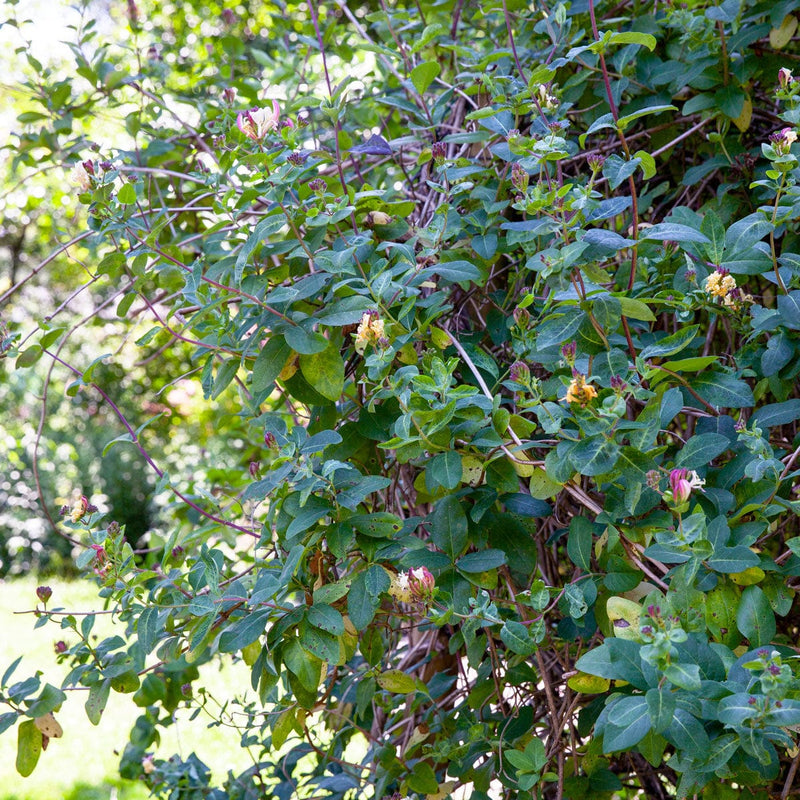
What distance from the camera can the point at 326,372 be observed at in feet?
4.00

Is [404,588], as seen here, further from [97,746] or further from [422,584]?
[97,746]

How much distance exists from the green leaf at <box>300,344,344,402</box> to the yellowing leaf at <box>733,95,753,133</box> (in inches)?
32.6

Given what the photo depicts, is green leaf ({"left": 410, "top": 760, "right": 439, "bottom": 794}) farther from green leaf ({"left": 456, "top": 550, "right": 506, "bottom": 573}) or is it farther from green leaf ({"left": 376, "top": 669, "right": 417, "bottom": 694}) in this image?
green leaf ({"left": 456, "top": 550, "right": 506, "bottom": 573})

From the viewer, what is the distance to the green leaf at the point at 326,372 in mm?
1208

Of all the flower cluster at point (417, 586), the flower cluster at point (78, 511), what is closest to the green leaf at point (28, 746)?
the flower cluster at point (78, 511)

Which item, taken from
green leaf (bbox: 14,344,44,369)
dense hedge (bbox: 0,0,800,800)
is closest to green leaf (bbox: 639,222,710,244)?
dense hedge (bbox: 0,0,800,800)

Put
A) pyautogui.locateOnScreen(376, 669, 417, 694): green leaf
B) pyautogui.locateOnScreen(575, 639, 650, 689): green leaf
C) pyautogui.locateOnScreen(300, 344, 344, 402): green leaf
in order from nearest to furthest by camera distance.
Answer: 1. pyautogui.locateOnScreen(575, 639, 650, 689): green leaf
2. pyautogui.locateOnScreen(300, 344, 344, 402): green leaf
3. pyautogui.locateOnScreen(376, 669, 417, 694): green leaf

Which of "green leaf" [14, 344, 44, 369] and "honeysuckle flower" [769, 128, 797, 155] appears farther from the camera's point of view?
"green leaf" [14, 344, 44, 369]

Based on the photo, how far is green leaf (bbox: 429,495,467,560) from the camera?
1.17m

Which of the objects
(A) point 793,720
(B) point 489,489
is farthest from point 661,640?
(B) point 489,489

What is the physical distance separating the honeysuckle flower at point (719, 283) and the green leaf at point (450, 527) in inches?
Answer: 18.1

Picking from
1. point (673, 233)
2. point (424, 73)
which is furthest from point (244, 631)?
point (424, 73)

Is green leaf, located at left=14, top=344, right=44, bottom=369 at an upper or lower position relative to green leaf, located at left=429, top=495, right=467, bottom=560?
upper

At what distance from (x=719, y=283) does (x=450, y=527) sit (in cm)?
50
